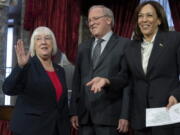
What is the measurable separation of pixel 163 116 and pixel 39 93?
3.37ft

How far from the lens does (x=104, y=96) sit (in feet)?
9.43

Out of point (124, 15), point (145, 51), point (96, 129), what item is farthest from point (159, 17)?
point (124, 15)

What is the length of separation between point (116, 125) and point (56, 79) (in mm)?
602

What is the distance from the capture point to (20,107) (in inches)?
115

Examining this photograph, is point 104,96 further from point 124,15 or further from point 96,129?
point 124,15

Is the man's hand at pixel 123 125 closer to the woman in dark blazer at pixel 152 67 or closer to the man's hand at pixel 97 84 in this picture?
the woman in dark blazer at pixel 152 67

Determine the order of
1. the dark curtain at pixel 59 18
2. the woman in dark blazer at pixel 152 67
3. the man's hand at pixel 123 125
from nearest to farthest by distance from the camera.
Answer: the woman in dark blazer at pixel 152 67 < the man's hand at pixel 123 125 < the dark curtain at pixel 59 18

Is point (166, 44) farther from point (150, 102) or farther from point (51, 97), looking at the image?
point (51, 97)

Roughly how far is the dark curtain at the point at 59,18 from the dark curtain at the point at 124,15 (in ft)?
1.88

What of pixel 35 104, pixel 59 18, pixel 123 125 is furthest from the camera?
pixel 59 18

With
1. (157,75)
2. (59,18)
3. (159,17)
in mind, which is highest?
(59,18)

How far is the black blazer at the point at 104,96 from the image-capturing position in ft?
9.33

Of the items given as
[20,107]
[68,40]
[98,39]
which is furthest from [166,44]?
[68,40]

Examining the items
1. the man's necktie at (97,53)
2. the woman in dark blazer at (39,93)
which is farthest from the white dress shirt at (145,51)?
the woman in dark blazer at (39,93)
